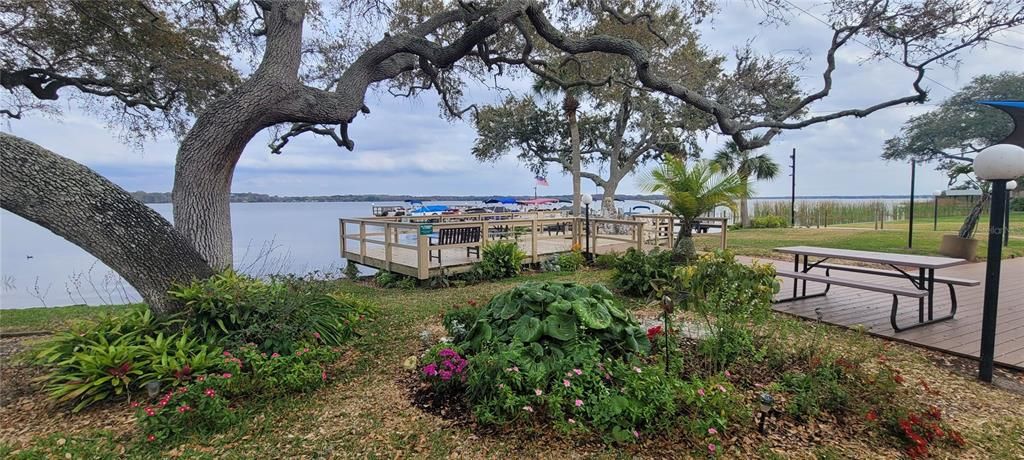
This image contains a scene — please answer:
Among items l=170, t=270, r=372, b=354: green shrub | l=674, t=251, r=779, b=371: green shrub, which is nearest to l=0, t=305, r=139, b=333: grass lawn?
l=170, t=270, r=372, b=354: green shrub

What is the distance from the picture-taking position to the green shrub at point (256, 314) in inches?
121

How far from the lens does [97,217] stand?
2.92 m

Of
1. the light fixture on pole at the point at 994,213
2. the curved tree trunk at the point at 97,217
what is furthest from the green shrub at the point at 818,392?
the curved tree trunk at the point at 97,217

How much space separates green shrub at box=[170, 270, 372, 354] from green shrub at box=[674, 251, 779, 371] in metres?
2.88

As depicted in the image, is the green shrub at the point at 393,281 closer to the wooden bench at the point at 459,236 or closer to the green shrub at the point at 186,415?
the wooden bench at the point at 459,236

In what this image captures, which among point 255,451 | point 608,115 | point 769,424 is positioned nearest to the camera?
point 255,451

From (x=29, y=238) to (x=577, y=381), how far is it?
78.6ft

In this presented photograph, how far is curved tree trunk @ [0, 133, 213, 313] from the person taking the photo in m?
2.70

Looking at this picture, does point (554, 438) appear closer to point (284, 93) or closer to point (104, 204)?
point (104, 204)

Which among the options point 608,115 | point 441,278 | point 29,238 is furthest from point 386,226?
point 29,238

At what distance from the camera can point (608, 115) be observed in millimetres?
17891

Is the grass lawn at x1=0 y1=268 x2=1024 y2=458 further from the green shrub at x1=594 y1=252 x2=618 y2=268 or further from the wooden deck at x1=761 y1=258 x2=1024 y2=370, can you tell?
the green shrub at x1=594 y1=252 x2=618 y2=268

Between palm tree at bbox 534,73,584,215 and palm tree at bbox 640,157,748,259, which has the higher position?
palm tree at bbox 534,73,584,215

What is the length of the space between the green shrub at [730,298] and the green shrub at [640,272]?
2330mm
